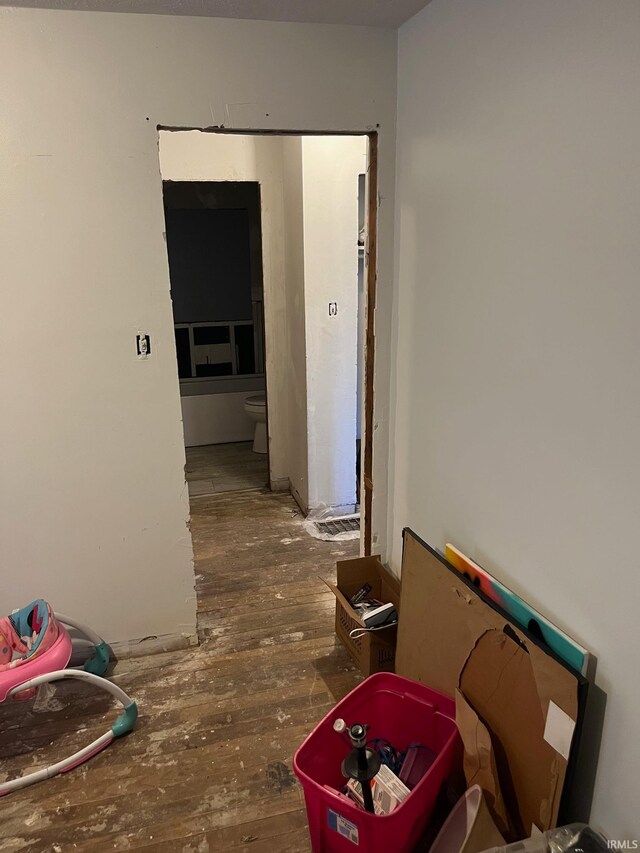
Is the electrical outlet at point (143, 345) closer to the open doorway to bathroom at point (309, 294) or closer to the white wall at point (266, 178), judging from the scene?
the open doorway to bathroom at point (309, 294)

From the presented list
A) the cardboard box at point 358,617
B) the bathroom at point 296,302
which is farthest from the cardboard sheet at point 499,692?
the bathroom at point 296,302

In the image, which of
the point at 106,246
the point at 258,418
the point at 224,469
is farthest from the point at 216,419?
the point at 106,246

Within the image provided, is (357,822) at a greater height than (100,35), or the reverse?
(100,35)

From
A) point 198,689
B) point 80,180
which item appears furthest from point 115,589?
point 80,180

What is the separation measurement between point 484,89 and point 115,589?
2181 millimetres

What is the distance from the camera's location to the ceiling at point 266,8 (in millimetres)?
1829

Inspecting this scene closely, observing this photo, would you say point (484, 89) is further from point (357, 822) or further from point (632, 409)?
point (357, 822)

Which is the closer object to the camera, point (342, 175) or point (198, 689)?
point (198, 689)

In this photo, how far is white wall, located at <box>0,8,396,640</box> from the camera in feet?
6.40

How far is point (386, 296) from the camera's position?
7.84ft

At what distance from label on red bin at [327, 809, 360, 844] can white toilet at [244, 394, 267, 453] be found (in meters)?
3.56

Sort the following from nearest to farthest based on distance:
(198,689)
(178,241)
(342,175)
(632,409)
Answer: (632,409), (198,689), (342,175), (178,241)

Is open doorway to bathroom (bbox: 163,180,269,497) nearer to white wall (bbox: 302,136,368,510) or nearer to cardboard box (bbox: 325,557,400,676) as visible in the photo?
white wall (bbox: 302,136,368,510)

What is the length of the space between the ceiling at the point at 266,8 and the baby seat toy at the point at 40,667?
1.96 meters
